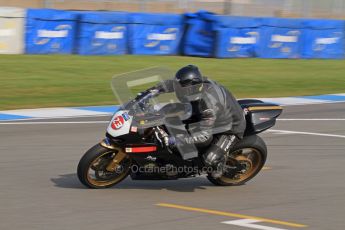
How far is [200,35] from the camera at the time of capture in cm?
2562

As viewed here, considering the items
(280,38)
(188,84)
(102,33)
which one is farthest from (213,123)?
(280,38)

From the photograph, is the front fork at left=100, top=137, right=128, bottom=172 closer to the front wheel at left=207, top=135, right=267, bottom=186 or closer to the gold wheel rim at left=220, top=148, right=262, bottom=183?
the front wheel at left=207, top=135, right=267, bottom=186

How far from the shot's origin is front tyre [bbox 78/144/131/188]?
331 inches

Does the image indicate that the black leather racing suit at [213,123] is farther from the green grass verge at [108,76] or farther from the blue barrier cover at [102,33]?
the blue barrier cover at [102,33]

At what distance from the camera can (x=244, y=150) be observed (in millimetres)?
9227

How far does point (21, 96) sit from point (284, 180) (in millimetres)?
9624

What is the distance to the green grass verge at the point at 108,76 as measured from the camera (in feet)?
59.6

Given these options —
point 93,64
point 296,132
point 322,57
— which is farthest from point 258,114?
point 322,57

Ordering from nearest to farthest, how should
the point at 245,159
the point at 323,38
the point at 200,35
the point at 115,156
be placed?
the point at 115,156
the point at 245,159
the point at 200,35
the point at 323,38

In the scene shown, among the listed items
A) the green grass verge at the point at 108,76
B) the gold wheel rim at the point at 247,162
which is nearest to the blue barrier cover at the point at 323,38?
the green grass verge at the point at 108,76

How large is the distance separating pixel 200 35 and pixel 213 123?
678 inches

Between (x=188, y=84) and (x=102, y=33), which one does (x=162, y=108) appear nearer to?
(x=188, y=84)

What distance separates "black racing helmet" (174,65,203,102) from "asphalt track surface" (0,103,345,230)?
1.12 meters

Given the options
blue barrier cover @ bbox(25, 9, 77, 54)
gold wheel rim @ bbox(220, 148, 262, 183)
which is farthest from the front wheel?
blue barrier cover @ bbox(25, 9, 77, 54)
